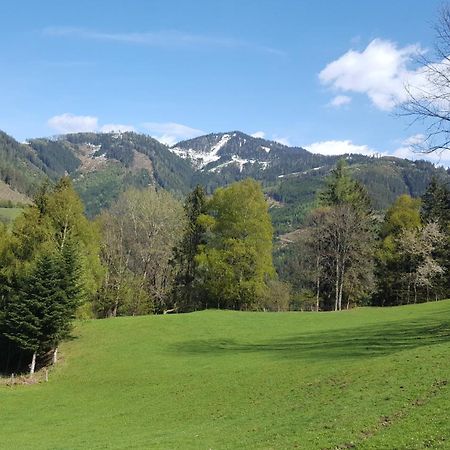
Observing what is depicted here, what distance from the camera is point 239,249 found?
58.9 m

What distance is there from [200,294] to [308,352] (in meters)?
32.1

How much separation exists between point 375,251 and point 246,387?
156ft

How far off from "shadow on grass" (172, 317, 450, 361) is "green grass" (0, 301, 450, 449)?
0.12 metres

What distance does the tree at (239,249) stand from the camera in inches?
2355

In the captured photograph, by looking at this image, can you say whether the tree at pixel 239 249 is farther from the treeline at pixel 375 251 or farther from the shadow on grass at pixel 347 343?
the shadow on grass at pixel 347 343

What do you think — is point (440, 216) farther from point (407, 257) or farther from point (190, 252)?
point (190, 252)

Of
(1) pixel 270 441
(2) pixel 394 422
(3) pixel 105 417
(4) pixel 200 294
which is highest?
(4) pixel 200 294

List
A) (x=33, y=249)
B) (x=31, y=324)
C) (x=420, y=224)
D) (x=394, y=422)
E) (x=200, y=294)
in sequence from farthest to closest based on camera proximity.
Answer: (x=420, y=224), (x=200, y=294), (x=33, y=249), (x=31, y=324), (x=394, y=422)

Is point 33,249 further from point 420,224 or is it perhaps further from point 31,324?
point 420,224

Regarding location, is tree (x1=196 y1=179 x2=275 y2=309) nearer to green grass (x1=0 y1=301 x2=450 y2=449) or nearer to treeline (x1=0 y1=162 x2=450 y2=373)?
treeline (x1=0 y1=162 x2=450 y2=373)

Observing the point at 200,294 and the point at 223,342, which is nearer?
the point at 223,342

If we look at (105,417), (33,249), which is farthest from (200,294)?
(105,417)

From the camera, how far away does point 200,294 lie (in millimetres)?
65188

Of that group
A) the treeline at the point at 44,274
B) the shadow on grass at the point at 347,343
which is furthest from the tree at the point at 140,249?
the shadow on grass at the point at 347,343
